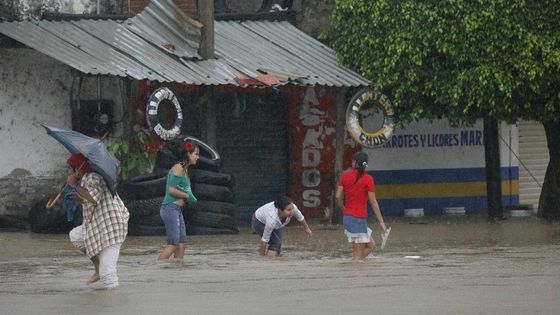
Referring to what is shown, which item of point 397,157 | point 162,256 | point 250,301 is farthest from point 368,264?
point 397,157

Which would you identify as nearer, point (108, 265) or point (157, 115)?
point (108, 265)

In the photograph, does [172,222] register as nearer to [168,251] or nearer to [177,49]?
[168,251]

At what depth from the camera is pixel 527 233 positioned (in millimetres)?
23547

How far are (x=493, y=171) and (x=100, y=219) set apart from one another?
558 inches

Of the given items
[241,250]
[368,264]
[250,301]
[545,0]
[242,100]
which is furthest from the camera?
[242,100]

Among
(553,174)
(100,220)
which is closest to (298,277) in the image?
(100,220)

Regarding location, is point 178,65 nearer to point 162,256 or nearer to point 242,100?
point 242,100

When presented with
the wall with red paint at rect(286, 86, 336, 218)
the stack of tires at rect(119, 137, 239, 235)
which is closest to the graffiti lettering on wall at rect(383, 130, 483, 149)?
the wall with red paint at rect(286, 86, 336, 218)

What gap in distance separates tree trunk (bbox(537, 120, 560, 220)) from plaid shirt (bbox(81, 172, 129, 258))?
1329 centimetres

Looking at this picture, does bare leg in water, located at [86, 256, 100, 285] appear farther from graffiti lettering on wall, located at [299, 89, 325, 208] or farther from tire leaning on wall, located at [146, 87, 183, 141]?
graffiti lettering on wall, located at [299, 89, 325, 208]

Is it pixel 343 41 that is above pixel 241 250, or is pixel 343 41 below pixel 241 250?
above

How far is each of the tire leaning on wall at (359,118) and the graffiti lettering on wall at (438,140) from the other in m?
3.30

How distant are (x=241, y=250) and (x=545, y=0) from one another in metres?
7.35

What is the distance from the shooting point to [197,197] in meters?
22.4
